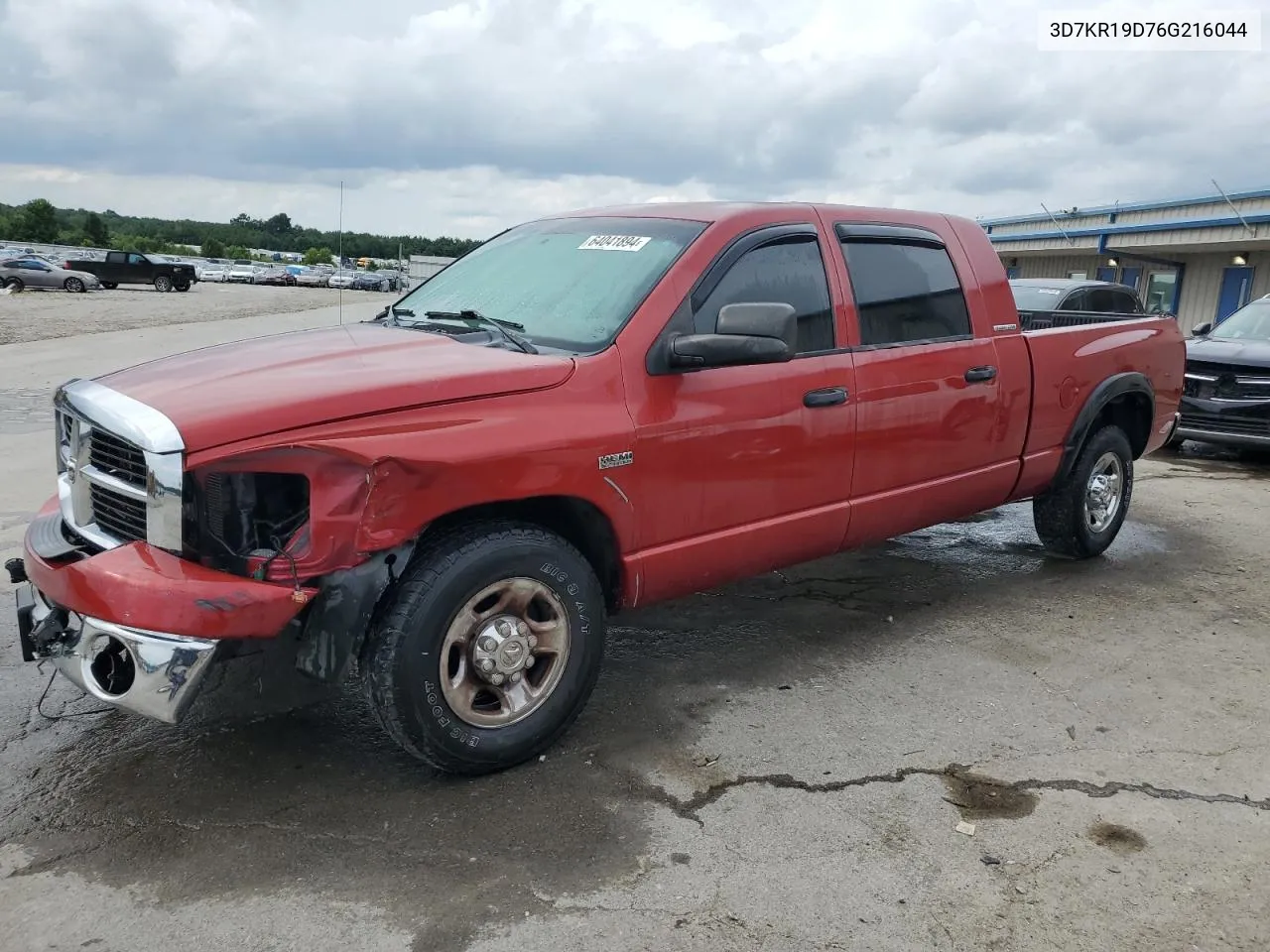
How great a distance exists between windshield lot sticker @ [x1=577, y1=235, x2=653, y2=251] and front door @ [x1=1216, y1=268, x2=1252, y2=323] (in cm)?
1943

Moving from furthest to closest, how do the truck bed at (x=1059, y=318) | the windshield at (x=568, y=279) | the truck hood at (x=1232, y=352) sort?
the truck hood at (x=1232, y=352), the truck bed at (x=1059, y=318), the windshield at (x=568, y=279)

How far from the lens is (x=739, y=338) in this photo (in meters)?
3.53

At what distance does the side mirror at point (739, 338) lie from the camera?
349 cm

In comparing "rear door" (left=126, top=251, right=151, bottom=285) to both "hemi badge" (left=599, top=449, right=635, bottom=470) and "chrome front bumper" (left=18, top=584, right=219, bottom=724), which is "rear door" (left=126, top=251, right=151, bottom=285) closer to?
"chrome front bumper" (left=18, top=584, right=219, bottom=724)

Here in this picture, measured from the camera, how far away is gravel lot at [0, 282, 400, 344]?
20031 millimetres

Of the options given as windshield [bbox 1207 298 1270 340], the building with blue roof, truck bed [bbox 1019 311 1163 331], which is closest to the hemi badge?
truck bed [bbox 1019 311 1163 331]

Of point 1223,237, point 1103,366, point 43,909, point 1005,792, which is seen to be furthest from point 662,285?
point 1223,237

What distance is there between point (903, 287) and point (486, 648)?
261cm

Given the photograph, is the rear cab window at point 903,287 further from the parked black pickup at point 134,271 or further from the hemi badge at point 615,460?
the parked black pickup at point 134,271

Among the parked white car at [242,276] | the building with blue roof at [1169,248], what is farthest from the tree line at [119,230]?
the building with blue roof at [1169,248]

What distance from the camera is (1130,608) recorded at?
5.31m

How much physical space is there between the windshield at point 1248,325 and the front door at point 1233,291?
32.0 feet

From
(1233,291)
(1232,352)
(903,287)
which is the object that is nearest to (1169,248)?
(1233,291)

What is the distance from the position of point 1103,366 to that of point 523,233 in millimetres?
3365
